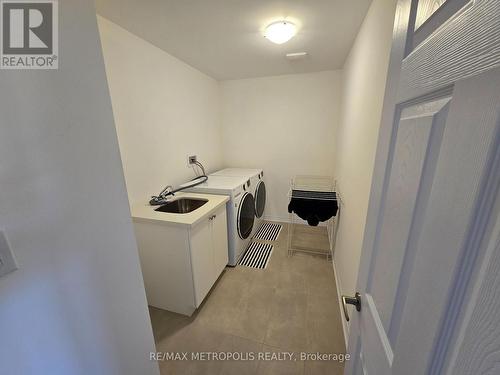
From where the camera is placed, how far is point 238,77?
3158mm

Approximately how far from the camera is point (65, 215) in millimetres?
656

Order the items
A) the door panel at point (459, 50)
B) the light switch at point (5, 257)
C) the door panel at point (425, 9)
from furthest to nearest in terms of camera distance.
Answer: the light switch at point (5, 257) → the door panel at point (425, 9) → the door panel at point (459, 50)

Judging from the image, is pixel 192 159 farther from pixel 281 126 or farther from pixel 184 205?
pixel 281 126

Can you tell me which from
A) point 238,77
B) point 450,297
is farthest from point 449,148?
point 238,77

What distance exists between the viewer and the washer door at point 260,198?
10.1 ft

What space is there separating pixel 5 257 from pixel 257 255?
2398 millimetres

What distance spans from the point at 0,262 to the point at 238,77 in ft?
10.8

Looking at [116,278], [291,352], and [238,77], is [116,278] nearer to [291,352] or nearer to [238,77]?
[291,352]

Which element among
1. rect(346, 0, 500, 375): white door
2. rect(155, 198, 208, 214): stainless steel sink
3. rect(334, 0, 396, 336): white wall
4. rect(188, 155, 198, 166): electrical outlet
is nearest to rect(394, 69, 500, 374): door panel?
rect(346, 0, 500, 375): white door

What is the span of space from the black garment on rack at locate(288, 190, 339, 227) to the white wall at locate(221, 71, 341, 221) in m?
0.99

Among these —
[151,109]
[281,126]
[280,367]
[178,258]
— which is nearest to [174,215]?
[178,258]

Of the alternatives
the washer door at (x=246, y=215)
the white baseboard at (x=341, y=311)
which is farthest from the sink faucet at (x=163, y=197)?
the white baseboard at (x=341, y=311)

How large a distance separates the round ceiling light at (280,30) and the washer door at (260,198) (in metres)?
1.86

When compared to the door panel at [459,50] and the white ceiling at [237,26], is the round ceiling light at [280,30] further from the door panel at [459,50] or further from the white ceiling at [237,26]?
the door panel at [459,50]
